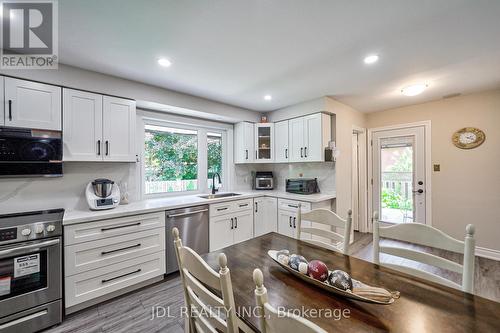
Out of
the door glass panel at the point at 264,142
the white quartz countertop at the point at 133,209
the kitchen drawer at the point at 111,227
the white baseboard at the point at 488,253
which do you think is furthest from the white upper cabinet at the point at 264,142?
the white baseboard at the point at 488,253

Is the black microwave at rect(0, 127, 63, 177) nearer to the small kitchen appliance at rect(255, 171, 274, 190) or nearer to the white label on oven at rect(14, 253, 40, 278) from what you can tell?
the white label on oven at rect(14, 253, 40, 278)

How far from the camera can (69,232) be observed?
183cm

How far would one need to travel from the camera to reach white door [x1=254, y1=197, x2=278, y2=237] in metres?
3.38

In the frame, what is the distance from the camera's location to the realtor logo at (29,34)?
141 centimetres

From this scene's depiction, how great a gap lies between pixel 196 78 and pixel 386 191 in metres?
3.89

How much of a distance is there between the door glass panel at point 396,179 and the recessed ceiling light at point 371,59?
230 centimetres

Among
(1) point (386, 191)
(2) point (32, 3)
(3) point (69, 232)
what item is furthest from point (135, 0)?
(1) point (386, 191)

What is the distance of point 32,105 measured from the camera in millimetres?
1926

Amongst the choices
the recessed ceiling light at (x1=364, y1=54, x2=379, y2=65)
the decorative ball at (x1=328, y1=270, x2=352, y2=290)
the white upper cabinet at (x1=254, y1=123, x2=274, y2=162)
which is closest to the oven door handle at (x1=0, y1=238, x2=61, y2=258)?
the decorative ball at (x1=328, y1=270, x2=352, y2=290)

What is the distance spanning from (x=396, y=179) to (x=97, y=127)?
4.71 m

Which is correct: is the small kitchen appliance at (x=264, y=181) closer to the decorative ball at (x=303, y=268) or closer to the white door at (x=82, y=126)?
the white door at (x=82, y=126)

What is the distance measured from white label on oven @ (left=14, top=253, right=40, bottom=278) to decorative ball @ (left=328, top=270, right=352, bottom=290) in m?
2.26

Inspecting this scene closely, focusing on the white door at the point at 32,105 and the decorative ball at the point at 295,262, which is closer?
the decorative ball at the point at 295,262

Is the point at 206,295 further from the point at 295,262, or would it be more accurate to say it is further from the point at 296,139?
the point at 296,139
